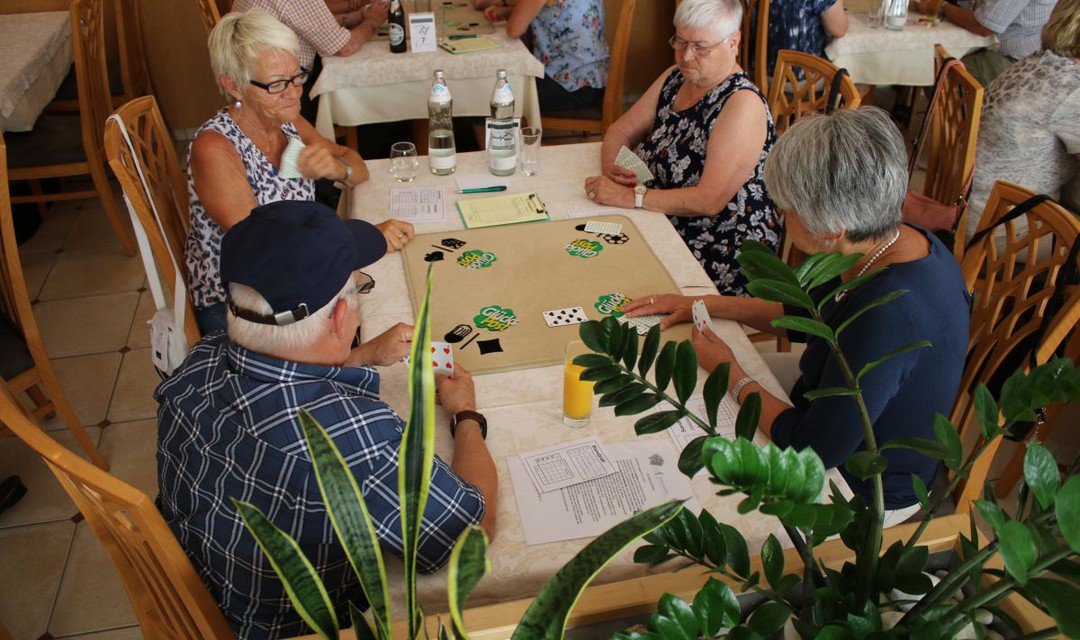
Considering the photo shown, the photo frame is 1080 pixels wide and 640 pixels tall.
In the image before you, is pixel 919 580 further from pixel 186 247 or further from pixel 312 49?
pixel 312 49

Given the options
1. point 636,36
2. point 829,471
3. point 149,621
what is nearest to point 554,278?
point 829,471

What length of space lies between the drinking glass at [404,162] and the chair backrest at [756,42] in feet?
6.75

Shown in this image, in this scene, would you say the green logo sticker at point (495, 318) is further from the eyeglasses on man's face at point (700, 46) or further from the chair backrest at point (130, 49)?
the chair backrest at point (130, 49)

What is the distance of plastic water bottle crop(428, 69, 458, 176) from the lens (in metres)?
2.42

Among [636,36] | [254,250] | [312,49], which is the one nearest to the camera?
[254,250]

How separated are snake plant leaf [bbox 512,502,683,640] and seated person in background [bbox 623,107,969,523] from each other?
2.25 feet

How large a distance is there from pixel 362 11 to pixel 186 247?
2081 millimetres

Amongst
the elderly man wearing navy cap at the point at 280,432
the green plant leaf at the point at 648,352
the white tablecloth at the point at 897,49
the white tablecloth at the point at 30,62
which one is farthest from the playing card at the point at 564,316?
the white tablecloth at the point at 897,49

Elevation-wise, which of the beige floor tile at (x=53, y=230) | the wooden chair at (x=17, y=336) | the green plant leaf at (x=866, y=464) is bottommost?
the beige floor tile at (x=53, y=230)

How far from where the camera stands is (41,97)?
3.39 meters

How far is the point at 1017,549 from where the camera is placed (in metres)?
0.61

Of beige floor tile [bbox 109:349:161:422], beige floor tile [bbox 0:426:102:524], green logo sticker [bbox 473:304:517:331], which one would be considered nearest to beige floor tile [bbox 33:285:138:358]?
beige floor tile [bbox 109:349:161:422]

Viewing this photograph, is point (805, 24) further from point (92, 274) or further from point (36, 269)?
point (36, 269)

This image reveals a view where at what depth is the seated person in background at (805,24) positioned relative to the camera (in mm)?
3596
